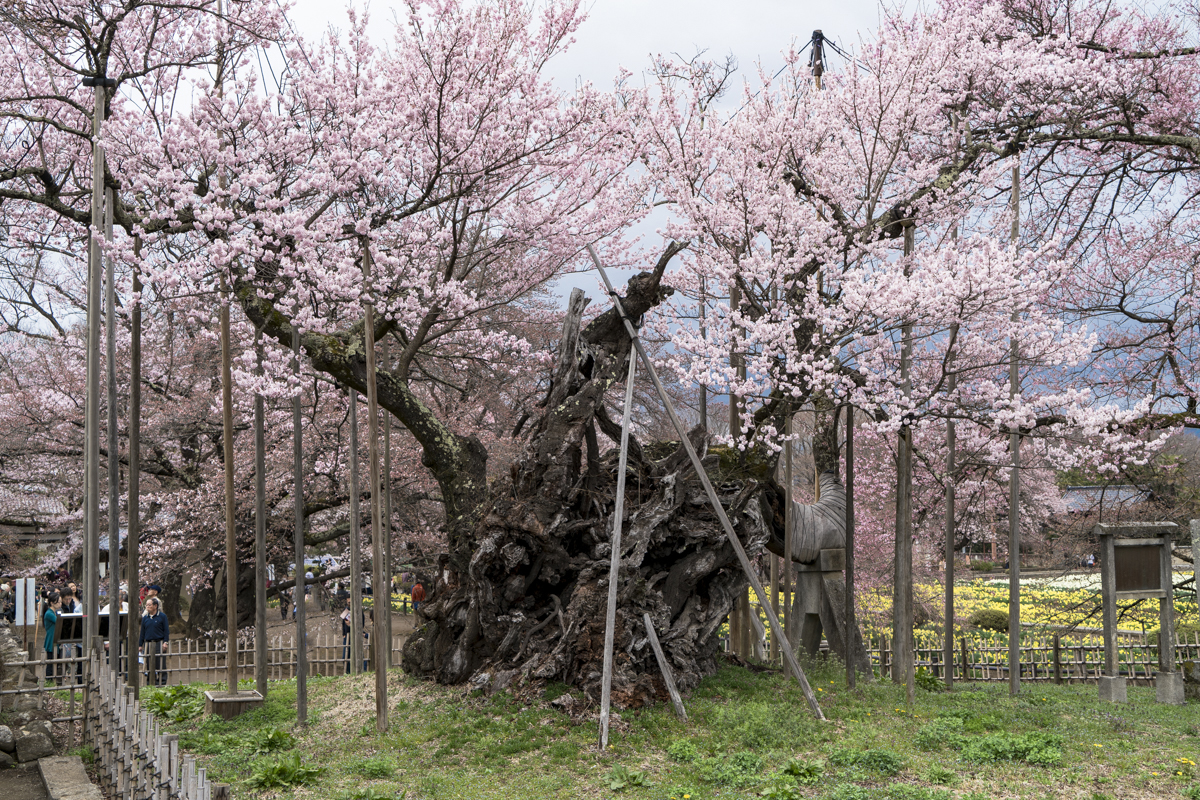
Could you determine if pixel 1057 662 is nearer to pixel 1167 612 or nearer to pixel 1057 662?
pixel 1057 662

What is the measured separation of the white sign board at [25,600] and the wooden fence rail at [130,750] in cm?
229

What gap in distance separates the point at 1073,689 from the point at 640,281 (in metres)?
11.0

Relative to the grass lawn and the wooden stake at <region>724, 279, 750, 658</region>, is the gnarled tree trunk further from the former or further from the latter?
the wooden stake at <region>724, 279, 750, 658</region>

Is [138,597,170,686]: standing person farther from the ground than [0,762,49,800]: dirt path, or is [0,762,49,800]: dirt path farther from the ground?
[138,597,170,686]: standing person

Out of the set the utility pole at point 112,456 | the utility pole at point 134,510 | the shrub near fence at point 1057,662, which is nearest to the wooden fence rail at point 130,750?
the utility pole at point 112,456

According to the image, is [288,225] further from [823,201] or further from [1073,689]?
[1073,689]

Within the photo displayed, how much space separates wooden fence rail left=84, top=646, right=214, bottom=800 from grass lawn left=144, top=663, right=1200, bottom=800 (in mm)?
882

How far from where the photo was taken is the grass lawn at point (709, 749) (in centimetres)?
732

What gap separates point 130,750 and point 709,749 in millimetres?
4975

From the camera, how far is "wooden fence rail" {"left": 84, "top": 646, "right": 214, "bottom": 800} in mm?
5211

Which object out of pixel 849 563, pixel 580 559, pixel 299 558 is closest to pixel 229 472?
pixel 299 558

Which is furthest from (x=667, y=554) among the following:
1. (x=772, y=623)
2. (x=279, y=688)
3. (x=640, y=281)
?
(x=279, y=688)

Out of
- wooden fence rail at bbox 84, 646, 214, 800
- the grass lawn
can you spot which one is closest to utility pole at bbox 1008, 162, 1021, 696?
the grass lawn

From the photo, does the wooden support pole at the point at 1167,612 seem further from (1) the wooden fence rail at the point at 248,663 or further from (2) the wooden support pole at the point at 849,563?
(1) the wooden fence rail at the point at 248,663
